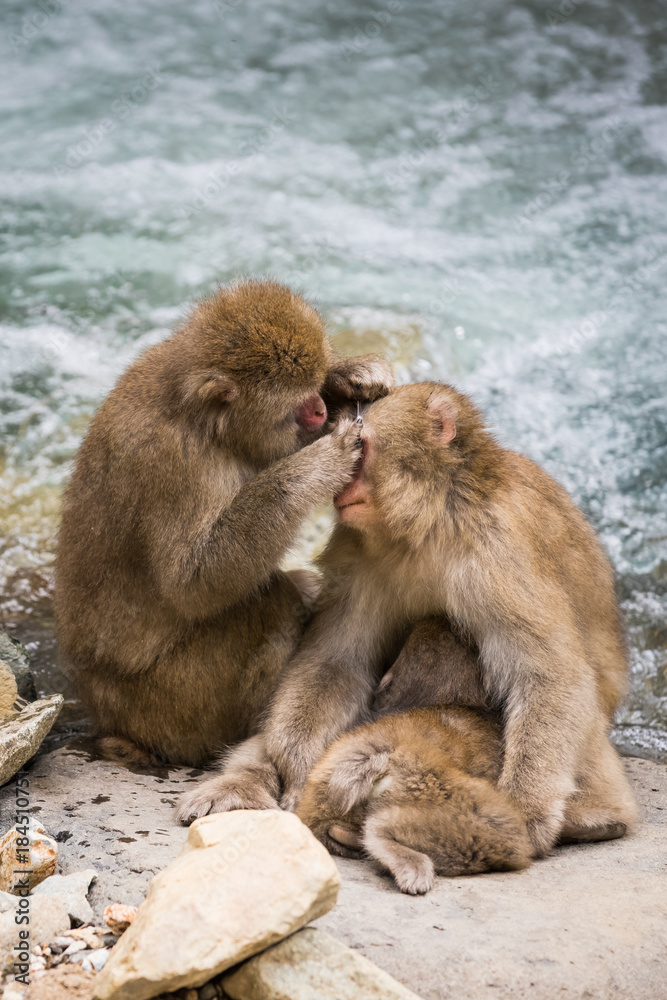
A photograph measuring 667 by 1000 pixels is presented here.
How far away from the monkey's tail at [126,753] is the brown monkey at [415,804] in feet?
4.04

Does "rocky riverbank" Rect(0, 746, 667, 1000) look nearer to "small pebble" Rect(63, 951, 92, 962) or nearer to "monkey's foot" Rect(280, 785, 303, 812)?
"small pebble" Rect(63, 951, 92, 962)

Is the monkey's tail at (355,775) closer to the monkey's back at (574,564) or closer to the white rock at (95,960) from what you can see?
the monkey's back at (574,564)

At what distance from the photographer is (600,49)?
15.9 m

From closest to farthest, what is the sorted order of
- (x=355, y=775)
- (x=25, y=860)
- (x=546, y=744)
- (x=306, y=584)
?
(x=25, y=860), (x=355, y=775), (x=546, y=744), (x=306, y=584)

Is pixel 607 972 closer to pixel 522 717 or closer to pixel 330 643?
pixel 522 717

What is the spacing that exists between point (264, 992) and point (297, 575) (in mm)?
2782

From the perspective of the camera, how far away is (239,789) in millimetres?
4234

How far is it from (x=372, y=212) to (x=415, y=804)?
1060 centimetres

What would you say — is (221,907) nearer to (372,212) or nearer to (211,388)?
(211,388)

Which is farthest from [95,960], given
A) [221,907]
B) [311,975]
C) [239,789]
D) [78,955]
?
[239,789]

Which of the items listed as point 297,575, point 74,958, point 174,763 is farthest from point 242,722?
point 74,958

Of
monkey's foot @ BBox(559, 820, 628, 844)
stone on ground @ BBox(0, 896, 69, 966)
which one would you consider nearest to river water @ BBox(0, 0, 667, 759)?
monkey's foot @ BBox(559, 820, 628, 844)

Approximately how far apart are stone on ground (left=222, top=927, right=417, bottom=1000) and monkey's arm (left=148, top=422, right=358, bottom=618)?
1734 mm

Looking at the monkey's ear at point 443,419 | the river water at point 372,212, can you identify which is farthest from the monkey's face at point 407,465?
the river water at point 372,212
